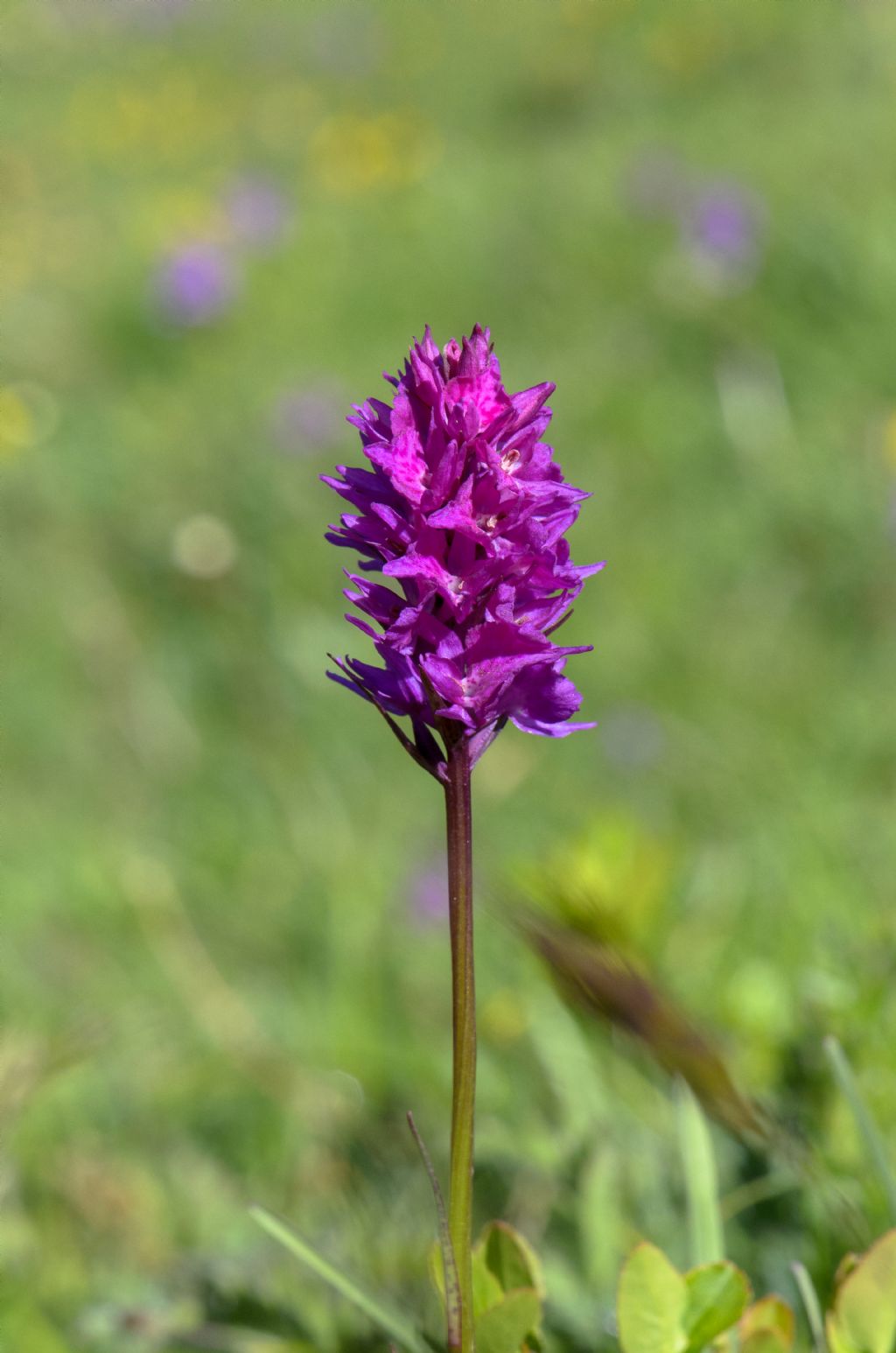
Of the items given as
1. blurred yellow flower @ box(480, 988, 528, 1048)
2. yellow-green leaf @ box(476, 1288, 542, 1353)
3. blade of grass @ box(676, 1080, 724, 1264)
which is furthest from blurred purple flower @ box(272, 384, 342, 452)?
yellow-green leaf @ box(476, 1288, 542, 1353)

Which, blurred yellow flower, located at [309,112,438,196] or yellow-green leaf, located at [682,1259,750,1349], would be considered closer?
yellow-green leaf, located at [682,1259,750,1349]

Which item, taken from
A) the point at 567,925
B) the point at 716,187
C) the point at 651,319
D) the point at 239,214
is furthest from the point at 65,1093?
the point at 239,214

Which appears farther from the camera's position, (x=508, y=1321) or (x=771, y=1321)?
(x=771, y=1321)

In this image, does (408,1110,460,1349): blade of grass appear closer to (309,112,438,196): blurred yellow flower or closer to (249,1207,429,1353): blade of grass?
(249,1207,429,1353): blade of grass

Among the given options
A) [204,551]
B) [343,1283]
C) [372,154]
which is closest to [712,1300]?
[343,1283]

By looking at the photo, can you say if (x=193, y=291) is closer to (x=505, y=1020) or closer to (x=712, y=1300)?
(x=505, y=1020)

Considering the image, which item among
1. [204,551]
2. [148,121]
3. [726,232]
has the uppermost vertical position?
[148,121]

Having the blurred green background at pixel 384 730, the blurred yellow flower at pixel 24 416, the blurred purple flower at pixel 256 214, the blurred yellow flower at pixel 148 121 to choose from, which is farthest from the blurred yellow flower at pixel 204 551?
the blurred yellow flower at pixel 148 121
